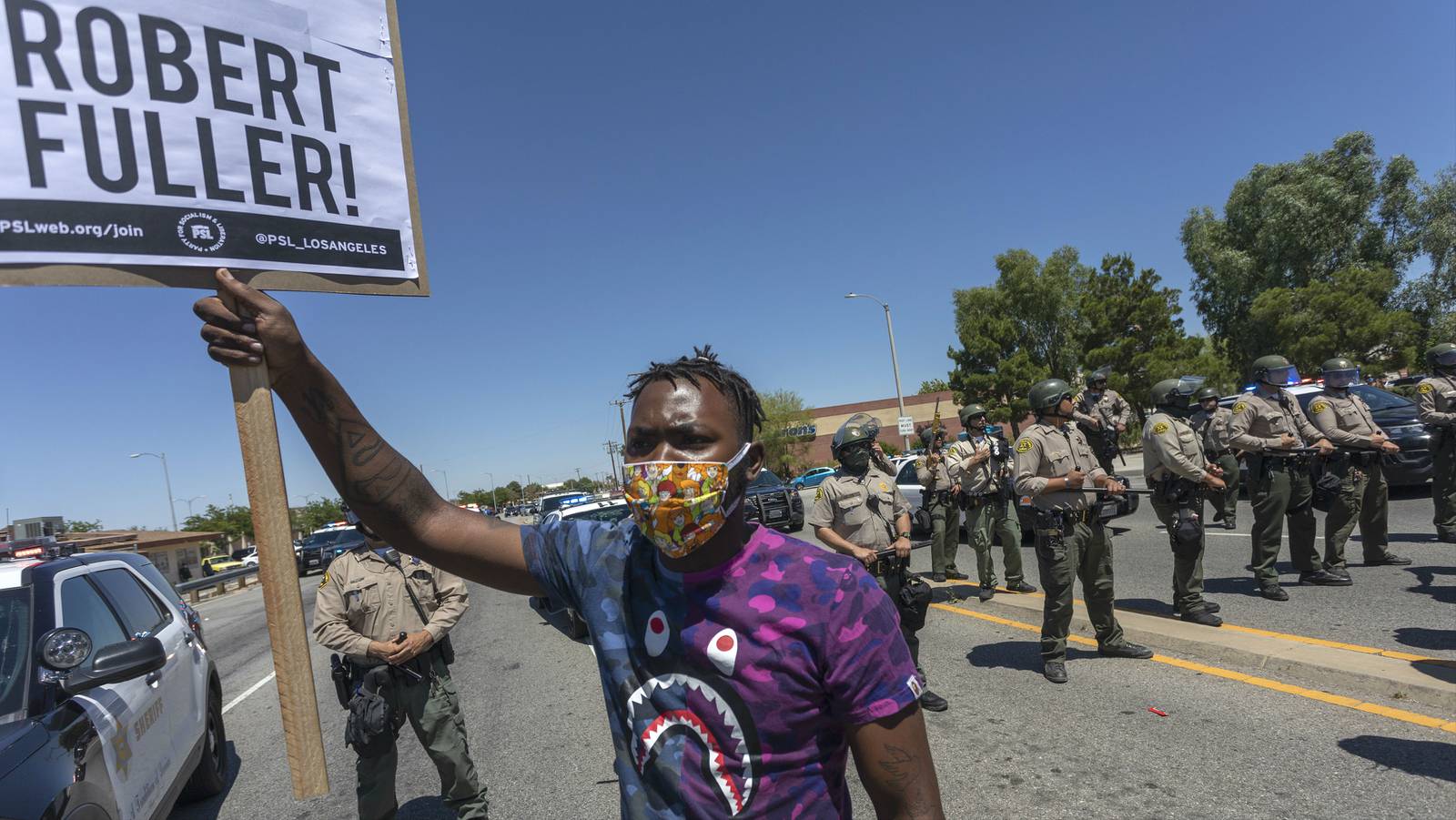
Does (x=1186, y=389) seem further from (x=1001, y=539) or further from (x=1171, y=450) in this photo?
(x=1001, y=539)

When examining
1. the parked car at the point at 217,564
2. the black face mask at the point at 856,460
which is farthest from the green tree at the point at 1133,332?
the parked car at the point at 217,564

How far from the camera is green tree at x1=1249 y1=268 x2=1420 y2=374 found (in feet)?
80.9

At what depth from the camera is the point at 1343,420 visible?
24.0ft

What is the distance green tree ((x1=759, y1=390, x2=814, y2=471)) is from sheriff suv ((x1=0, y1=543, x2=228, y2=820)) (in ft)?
158

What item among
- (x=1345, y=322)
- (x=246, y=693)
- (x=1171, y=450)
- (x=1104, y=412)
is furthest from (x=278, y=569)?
(x=1345, y=322)

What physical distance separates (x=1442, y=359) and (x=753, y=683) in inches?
382

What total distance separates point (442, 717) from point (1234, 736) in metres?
4.26

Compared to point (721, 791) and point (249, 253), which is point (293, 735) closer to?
point (721, 791)

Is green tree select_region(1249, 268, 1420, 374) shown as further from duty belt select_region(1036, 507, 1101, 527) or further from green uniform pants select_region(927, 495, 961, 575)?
duty belt select_region(1036, 507, 1101, 527)

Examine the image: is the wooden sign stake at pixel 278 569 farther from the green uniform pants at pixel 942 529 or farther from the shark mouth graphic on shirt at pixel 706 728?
the green uniform pants at pixel 942 529

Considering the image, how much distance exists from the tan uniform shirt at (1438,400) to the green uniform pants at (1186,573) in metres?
3.62

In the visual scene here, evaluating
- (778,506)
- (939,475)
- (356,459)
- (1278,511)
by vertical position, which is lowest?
(778,506)

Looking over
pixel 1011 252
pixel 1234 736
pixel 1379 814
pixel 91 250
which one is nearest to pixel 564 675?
pixel 1234 736

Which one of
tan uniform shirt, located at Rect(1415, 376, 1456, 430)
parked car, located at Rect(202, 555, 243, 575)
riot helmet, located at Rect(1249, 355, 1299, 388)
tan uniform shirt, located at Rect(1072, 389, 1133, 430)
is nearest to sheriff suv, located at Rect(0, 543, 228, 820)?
riot helmet, located at Rect(1249, 355, 1299, 388)
